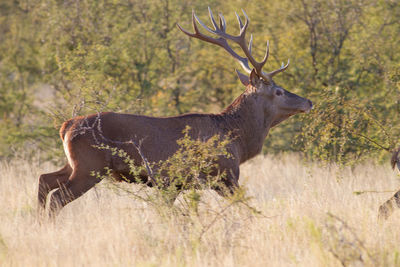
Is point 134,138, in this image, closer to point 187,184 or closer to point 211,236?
point 187,184

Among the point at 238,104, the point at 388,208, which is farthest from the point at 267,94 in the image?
the point at 388,208

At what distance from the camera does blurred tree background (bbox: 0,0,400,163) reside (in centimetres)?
1170

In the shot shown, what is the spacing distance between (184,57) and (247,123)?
5678mm

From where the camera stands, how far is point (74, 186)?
6637 mm

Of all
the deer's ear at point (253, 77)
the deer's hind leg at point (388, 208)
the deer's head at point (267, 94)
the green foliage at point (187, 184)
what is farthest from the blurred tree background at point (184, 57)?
the deer's hind leg at point (388, 208)

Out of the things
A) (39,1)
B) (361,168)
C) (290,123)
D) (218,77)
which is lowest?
(361,168)

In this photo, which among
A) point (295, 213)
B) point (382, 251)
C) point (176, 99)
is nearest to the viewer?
point (382, 251)

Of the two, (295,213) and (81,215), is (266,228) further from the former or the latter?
(81,215)

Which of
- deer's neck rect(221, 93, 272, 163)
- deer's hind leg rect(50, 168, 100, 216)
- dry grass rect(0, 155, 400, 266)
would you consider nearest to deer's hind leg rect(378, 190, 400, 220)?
dry grass rect(0, 155, 400, 266)

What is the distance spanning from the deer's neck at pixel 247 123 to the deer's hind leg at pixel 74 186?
2.08 metres

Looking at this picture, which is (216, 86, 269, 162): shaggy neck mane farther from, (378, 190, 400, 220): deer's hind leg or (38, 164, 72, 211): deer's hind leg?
(38, 164, 72, 211): deer's hind leg

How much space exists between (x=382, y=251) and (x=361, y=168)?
6.42 meters

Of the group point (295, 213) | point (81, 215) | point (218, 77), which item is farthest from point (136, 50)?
point (295, 213)

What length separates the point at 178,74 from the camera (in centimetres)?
1296
